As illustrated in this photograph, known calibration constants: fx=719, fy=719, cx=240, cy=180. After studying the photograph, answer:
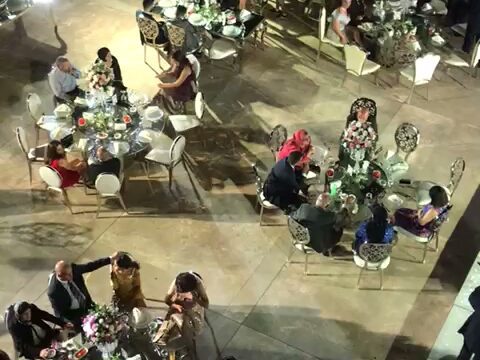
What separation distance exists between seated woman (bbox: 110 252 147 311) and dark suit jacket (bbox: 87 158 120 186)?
1.62 metres

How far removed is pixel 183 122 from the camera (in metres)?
9.09

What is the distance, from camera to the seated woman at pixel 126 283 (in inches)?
264

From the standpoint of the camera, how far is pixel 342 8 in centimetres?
1012

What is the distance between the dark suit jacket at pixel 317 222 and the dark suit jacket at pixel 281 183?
47cm

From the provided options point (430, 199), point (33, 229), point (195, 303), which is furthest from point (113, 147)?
point (430, 199)

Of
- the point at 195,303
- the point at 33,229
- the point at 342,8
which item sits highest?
the point at 342,8

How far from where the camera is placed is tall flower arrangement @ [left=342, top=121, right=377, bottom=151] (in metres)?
8.03

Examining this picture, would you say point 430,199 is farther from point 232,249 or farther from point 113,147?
point 113,147

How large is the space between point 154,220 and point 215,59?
9.77 ft

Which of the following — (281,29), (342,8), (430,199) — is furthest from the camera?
(281,29)

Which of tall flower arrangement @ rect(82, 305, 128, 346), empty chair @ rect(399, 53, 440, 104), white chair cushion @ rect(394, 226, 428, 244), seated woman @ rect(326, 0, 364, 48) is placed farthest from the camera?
seated woman @ rect(326, 0, 364, 48)

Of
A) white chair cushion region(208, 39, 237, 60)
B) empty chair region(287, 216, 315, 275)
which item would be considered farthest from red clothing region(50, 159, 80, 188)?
white chair cushion region(208, 39, 237, 60)

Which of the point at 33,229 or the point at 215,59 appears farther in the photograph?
the point at 215,59

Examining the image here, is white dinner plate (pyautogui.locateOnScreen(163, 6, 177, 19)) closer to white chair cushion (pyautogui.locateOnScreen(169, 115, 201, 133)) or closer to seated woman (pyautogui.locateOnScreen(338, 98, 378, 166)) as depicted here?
white chair cushion (pyautogui.locateOnScreen(169, 115, 201, 133))
